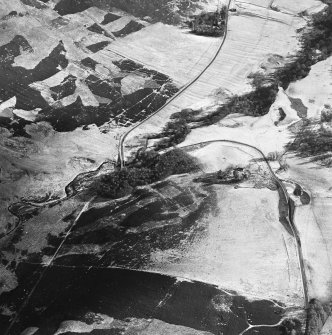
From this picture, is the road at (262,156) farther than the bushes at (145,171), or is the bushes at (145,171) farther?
the bushes at (145,171)

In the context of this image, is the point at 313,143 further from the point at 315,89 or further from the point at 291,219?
the point at 291,219

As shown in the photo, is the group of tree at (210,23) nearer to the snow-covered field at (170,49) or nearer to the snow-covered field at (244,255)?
the snow-covered field at (170,49)

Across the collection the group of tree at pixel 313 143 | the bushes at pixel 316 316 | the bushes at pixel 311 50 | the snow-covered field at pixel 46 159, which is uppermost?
the bushes at pixel 311 50

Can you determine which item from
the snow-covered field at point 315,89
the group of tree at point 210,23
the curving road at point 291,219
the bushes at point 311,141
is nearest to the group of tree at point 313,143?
the bushes at point 311,141

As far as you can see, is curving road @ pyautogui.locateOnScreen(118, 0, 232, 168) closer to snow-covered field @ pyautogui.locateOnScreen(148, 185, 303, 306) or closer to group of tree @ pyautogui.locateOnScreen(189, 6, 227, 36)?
group of tree @ pyautogui.locateOnScreen(189, 6, 227, 36)

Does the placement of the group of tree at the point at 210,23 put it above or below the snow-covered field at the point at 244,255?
above

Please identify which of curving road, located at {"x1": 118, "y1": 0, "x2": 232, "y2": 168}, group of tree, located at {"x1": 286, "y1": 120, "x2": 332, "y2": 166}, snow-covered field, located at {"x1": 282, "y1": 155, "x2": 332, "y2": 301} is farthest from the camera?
curving road, located at {"x1": 118, "y1": 0, "x2": 232, "y2": 168}

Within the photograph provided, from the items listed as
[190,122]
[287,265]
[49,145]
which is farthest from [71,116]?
[287,265]

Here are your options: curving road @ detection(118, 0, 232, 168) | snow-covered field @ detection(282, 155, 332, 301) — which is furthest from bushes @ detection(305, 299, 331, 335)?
curving road @ detection(118, 0, 232, 168)

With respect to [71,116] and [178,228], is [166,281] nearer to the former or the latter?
[178,228]
